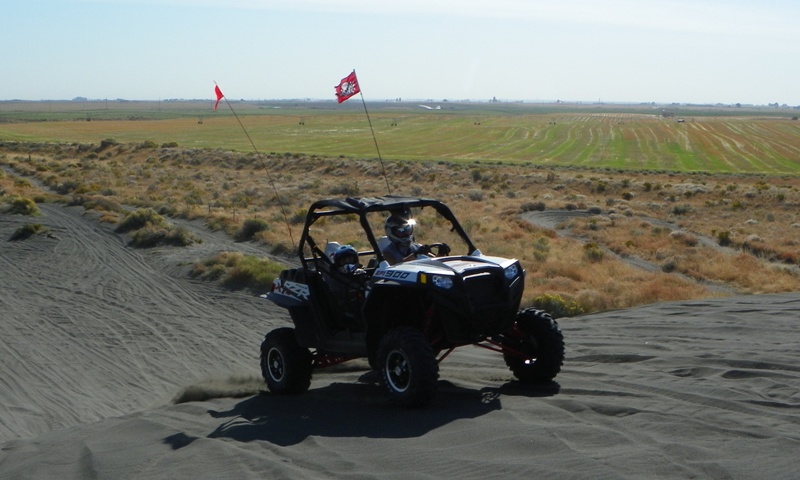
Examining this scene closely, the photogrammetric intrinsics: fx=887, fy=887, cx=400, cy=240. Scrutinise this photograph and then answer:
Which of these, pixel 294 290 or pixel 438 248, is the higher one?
pixel 438 248

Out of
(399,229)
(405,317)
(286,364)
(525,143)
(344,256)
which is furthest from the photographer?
→ (525,143)

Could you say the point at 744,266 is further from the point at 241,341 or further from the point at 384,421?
the point at 384,421

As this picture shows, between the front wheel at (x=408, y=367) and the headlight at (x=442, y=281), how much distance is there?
1.82ft

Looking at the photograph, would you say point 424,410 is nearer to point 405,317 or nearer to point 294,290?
point 405,317

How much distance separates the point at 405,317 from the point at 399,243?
833 mm

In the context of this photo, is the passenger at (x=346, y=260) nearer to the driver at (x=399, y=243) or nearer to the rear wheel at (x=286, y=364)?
the driver at (x=399, y=243)

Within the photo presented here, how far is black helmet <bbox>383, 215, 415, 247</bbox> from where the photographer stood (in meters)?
9.27

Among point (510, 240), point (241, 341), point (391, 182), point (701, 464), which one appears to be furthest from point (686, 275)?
point (391, 182)

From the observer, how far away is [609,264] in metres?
22.5

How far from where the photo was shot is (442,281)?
805 cm

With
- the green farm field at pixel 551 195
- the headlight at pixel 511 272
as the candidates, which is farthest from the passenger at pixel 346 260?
the green farm field at pixel 551 195

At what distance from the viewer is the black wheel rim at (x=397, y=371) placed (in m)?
8.39

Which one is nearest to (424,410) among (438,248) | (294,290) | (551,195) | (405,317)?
(405,317)

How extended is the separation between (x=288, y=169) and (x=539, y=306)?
51844mm
